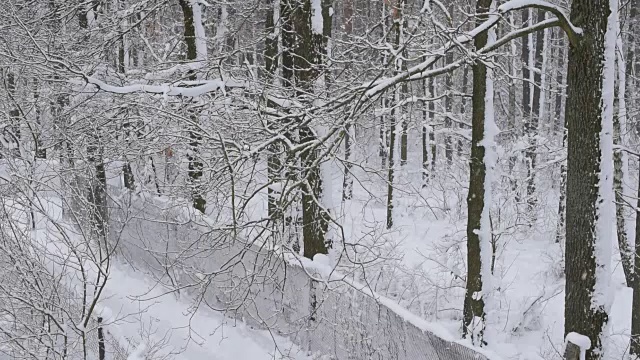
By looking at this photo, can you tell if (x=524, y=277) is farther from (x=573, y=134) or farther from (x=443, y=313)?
(x=573, y=134)

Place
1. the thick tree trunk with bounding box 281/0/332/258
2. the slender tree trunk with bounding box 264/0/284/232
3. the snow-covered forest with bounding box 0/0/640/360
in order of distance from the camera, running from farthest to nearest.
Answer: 1. the thick tree trunk with bounding box 281/0/332/258
2. the slender tree trunk with bounding box 264/0/284/232
3. the snow-covered forest with bounding box 0/0/640/360

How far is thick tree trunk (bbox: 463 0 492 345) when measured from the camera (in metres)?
8.12

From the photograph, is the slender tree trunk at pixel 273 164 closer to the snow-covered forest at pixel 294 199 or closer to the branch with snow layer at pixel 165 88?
the snow-covered forest at pixel 294 199

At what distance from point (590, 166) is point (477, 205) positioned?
10.2 feet

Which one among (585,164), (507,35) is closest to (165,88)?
(507,35)

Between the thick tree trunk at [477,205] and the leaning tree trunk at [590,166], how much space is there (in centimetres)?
268

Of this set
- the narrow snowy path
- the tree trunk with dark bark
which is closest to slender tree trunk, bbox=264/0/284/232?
the narrow snowy path

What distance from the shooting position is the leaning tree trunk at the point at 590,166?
5.16 meters

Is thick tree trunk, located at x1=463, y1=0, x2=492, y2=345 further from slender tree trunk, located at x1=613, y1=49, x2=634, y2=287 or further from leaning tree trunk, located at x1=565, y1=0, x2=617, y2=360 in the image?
leaning tree trunk, located at x1=565, y1=0, x2=617, y2=360

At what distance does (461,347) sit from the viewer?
5.52 metres

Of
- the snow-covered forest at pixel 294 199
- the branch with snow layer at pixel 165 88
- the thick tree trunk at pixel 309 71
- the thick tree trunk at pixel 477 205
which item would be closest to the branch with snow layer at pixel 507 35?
the snow-covered forest at pixel 294 199

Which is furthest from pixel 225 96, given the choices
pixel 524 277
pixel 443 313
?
pixel 524 277

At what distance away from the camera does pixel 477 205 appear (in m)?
8.32

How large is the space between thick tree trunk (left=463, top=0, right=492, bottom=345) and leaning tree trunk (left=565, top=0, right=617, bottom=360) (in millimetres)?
2677
